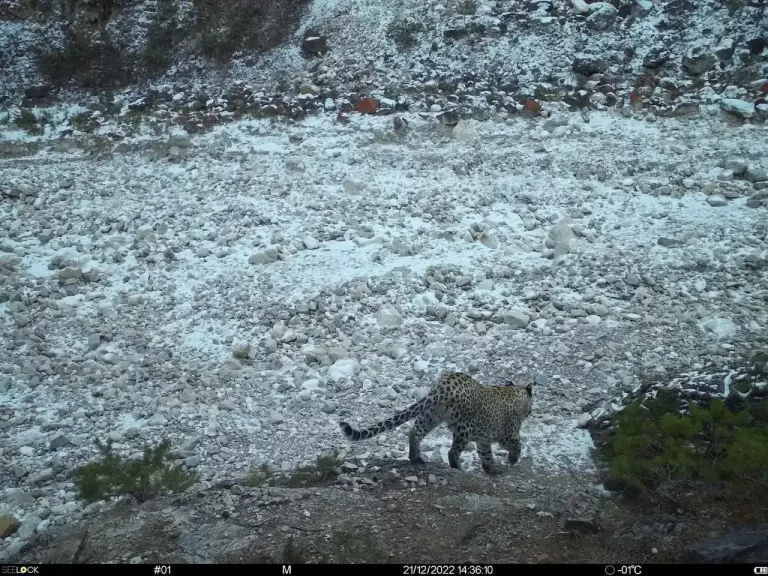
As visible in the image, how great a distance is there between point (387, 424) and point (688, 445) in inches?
111

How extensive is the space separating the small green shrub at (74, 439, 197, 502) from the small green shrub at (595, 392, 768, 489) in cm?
411

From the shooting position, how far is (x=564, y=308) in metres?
10.0

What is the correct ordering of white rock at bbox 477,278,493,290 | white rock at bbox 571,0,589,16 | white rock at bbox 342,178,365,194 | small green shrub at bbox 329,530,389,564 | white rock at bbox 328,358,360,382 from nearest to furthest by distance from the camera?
small green shrub at bbox 329,530,389,564, white rock at bbox 328,358,360,382, white rock at bbox 477,278,493,290, white rock at bbox 342,178,365,194, white rock at bbox 571,0,589,16

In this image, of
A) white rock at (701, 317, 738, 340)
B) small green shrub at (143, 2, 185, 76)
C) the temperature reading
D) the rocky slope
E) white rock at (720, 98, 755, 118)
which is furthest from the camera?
small green shrub at (143, 2, 185, 76)

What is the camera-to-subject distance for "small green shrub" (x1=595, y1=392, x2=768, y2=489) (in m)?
6.52

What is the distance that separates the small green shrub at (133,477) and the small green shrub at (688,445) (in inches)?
162

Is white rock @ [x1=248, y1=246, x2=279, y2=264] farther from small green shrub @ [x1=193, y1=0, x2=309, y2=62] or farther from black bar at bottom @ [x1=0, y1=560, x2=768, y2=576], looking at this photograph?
small green shrub @ [x1=193, y1=0, x2=309, y2=62]

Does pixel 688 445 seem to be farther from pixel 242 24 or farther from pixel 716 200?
pixel 242 24

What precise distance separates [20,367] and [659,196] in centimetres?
983

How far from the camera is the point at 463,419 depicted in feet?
24.1

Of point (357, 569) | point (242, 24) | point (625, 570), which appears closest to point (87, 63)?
point (242, 24)

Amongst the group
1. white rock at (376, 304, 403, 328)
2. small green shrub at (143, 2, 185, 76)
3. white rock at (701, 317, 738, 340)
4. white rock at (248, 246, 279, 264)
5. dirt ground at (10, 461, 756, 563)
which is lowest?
white rock at (376, 304, 403, 328)

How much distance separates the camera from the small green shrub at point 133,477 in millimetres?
6883

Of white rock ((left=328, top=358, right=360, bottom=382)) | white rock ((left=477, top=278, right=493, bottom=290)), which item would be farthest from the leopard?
white rock ((left=477, top=278, right=493, bottom=290))
